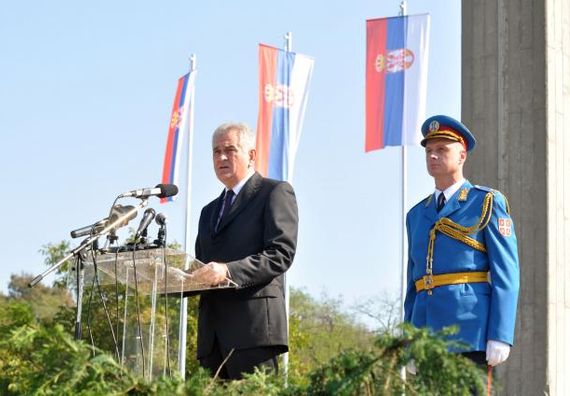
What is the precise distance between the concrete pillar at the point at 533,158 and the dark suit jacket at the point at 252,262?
98.7 inches

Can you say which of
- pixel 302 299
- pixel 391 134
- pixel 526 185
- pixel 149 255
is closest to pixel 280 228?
pixel 149 255

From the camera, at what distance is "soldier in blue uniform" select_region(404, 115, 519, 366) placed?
494 cm

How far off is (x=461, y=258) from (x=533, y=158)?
256cm

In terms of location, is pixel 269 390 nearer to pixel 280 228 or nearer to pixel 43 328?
pixel 43 328

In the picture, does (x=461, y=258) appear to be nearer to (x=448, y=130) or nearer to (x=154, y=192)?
(x=448, y=130)

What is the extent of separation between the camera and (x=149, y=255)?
189 inches

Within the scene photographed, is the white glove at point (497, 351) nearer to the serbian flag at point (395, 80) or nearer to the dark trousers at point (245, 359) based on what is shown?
the dark trousers at point (245, 359)

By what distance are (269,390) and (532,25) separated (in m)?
5.58

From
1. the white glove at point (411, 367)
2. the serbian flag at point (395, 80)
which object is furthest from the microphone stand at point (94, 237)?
the serbian flag at point (395, 80)

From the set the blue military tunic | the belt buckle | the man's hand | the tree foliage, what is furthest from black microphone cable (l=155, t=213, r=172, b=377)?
the tree foliage

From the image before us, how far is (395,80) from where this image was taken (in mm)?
19859

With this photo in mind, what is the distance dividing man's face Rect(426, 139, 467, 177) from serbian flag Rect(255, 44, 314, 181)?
48.8ft

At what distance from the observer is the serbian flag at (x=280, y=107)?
20.4 meters
